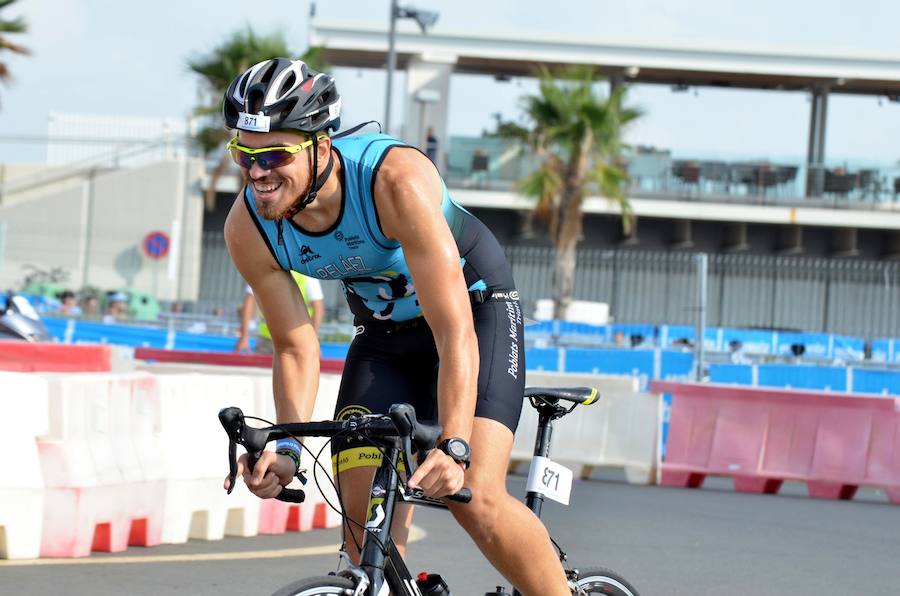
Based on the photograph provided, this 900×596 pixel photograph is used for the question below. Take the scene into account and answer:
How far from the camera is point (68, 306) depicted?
99.5ft

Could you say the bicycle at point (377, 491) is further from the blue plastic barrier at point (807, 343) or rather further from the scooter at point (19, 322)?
the blue plastic barrier at point (807, 343)

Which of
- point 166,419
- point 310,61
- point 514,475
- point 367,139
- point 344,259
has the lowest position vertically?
point 514,475

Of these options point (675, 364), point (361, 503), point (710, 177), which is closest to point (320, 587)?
point (361, 503)

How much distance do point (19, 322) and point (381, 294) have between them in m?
9.21

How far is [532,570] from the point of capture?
13.3 feet

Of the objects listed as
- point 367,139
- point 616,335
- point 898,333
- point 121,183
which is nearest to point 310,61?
point 121,183

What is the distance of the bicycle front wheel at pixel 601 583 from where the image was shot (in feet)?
15.1

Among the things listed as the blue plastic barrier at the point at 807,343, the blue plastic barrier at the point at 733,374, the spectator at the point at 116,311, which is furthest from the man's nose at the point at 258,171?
the blue plastic barrier at the point at 807,343

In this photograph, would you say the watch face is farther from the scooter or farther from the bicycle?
the scooter

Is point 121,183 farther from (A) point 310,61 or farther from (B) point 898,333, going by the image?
(B) point 898,333

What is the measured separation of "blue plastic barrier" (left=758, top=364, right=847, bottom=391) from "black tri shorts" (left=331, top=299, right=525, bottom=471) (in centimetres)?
1720

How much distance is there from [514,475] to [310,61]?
2463cm

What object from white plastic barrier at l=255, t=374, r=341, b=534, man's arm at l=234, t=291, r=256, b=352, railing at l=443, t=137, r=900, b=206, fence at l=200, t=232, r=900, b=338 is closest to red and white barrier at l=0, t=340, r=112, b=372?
white plastic barrier at l=255, t=374, r=341, b=534

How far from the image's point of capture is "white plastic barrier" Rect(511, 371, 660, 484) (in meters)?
14.6
